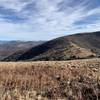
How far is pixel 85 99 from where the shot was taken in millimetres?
10500

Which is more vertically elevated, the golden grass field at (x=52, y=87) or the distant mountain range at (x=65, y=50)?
the golden grass field at (x=52, y=87)

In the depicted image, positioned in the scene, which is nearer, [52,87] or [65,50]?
[52,87]

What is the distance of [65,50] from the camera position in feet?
293

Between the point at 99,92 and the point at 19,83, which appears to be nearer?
the point at 99,92

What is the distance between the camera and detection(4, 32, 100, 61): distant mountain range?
6940 cm

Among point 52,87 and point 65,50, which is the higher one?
point 52,87

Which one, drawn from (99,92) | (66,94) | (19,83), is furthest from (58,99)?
(19,83)

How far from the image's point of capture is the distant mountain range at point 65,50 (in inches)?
2732

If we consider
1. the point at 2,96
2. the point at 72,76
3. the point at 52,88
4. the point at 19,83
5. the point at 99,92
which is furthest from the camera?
the point at 72,76

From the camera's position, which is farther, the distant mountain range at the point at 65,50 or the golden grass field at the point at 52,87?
the distant mountain range at the point at 65,50

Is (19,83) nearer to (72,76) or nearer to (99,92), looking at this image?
(72,76)

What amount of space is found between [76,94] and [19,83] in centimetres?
316

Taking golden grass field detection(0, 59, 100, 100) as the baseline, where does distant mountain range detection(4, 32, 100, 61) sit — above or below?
below

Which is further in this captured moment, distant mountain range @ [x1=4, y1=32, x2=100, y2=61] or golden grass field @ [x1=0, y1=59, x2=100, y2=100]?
distant mountain range @ [x1=4, y1=32, x2=100, y2=61]
